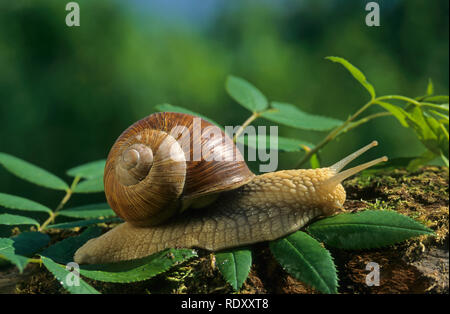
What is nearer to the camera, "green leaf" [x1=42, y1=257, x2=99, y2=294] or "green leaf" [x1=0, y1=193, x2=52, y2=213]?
"green leaf" [x1=42, y1=257, x2=99, y2=294]

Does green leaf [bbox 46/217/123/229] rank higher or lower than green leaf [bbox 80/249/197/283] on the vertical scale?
lower

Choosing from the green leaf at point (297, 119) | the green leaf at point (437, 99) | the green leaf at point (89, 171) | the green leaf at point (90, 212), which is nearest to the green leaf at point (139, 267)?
the green leaf at point (90, 212)

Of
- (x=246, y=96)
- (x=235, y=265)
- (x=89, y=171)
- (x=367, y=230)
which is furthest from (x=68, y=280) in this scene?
(x=246, y=96)

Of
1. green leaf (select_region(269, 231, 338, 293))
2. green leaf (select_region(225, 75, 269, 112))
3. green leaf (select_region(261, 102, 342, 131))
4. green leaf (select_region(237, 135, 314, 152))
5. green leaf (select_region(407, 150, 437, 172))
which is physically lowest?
green leaf (select_region(269, 231, 338, 293))

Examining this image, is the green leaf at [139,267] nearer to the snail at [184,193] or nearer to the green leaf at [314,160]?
the snail at [184,193]

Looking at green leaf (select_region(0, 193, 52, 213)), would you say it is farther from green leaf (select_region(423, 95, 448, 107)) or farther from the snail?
green leaf (select_region(423, 95, 448, 107))

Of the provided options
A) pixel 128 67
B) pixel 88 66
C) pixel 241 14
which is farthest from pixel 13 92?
pixel 241 14

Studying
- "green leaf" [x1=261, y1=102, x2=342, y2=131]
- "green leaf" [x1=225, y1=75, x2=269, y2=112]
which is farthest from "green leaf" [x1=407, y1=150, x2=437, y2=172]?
"green leaf" [x1=225, y1=75, x2=269, y2=112]
